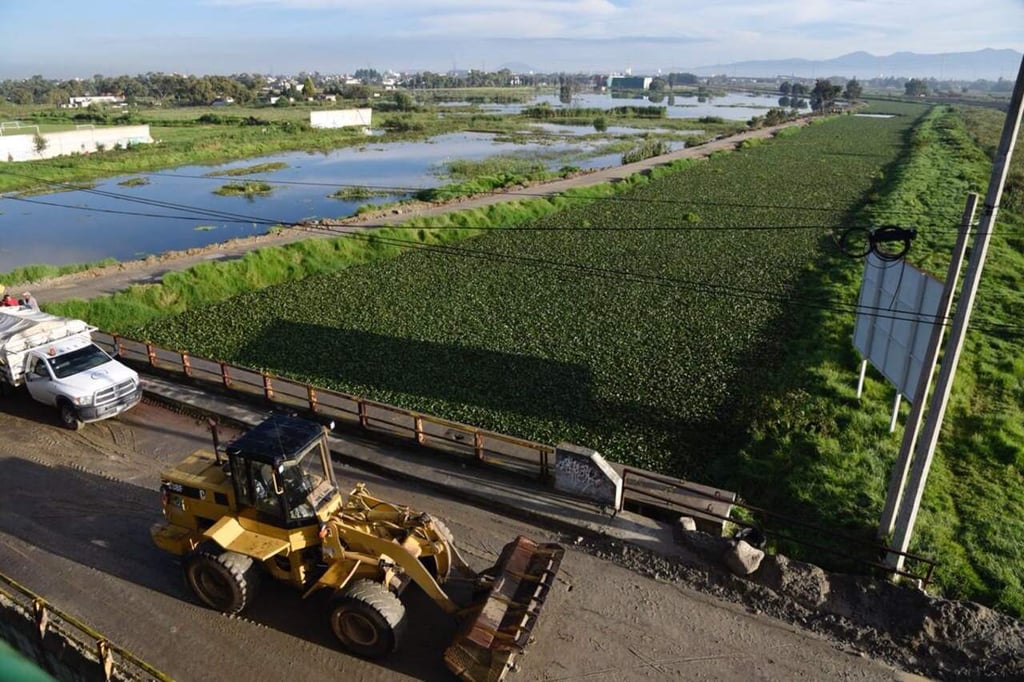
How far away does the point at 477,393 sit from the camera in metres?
17.0

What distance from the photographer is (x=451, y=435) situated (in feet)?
47.2

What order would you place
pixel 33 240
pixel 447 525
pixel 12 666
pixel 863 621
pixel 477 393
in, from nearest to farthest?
pixel 12 666, pixel 863 621, pixel 447 525, pixel 477 393, pixel 33 240

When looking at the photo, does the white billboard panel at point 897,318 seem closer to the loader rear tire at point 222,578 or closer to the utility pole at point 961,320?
the utility pole at point 961,320

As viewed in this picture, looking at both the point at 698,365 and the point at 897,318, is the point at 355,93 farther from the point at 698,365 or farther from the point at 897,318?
the point at 897,318

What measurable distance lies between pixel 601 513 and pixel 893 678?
15.9 feet

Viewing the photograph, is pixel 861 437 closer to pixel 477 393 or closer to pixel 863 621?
pixel 863 621

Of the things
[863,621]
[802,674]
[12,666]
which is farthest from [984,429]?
[12,666]

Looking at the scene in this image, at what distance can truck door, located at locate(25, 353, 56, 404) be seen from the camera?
14758 millimetres

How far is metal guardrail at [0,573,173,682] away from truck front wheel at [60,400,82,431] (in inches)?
225

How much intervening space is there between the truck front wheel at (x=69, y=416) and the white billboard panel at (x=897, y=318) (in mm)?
A: 16981

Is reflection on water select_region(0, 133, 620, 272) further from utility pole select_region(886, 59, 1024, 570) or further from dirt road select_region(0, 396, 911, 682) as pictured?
utility pole select_region(886, 59, 1024, 570)

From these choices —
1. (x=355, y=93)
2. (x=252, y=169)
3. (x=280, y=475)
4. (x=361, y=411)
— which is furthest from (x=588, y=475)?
(x=355, y=93)

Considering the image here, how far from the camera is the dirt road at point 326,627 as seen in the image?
868cm

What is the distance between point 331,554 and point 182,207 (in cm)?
3813
